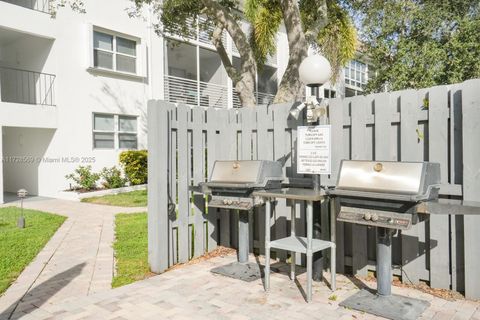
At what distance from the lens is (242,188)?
4.64 meters

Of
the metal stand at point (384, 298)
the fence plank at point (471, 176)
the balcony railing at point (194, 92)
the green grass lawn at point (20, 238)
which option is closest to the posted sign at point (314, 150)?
the metal stand at point (384, 298)

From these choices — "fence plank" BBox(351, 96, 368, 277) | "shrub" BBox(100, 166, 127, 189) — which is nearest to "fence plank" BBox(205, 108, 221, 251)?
"fence plank" BBox(351, 96, 368, 277)

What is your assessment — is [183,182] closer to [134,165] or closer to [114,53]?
[134,165]

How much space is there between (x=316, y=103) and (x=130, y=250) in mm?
3729

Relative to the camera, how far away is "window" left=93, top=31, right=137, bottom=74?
14625 mm

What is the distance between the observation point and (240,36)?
9664 millimetres

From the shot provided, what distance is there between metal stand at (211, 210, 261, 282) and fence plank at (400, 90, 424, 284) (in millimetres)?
1651

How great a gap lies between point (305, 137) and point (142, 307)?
2.43 meters

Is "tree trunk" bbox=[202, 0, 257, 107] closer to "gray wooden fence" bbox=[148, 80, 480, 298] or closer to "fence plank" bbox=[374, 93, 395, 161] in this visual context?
"gray wooden fence" bbox=[148, 80, 480, 298]

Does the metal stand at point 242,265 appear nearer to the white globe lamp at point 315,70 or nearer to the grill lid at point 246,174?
the grill lid at point 246,174

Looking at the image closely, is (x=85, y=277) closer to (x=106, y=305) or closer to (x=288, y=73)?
(x=106, y=305)

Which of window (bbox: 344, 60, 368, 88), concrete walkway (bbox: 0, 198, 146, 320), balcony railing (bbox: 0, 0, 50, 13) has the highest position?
window (bbox: 344, 60, 368, 88)

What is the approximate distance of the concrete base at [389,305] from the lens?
11.7ft

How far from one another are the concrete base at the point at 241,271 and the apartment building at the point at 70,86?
33.4ft
